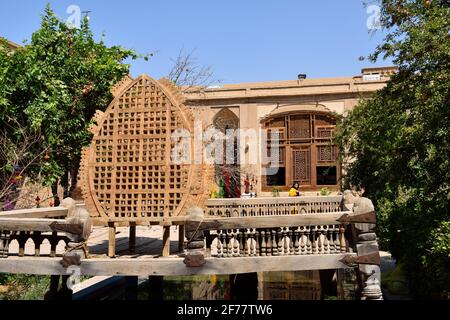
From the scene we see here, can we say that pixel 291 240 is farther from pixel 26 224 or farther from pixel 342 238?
pixel 26 224

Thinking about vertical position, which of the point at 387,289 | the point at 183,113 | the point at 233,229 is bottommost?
the point at 387,289

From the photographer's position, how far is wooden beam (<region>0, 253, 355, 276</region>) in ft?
13.5

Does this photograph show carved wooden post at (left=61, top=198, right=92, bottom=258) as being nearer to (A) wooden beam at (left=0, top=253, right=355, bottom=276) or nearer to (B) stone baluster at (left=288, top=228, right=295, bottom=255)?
(A) wooden beam at (left=0, top=253, right=355, bottom=276)

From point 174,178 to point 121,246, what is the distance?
2194 millimetres

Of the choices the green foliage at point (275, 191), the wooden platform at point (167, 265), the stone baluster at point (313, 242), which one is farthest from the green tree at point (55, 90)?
the green foliage at point (275, 191)

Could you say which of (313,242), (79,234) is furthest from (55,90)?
(313,242)

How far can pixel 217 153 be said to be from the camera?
1964 centimetres

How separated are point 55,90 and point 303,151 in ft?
46.4

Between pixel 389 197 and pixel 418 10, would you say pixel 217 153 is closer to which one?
pixel 389 197

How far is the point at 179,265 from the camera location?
4121 millimetres

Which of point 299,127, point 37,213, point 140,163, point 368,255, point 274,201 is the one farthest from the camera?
point 299,127

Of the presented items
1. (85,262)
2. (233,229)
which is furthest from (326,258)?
(85,262)

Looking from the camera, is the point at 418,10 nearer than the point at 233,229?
No

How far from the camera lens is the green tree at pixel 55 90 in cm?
927
